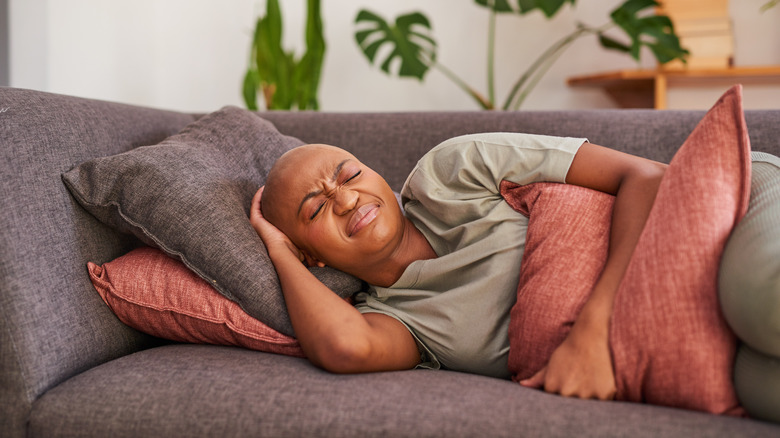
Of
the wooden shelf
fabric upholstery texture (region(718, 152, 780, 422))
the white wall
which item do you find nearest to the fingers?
fabric upholstery texture (region(718, 152, 780, 422))

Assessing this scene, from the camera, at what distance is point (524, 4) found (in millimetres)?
2451

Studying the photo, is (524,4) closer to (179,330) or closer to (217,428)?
(179,330)

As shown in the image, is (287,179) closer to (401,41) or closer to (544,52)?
(401,41)

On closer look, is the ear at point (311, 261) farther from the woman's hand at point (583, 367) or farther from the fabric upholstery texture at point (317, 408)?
the woman's hand at point (583, 367)

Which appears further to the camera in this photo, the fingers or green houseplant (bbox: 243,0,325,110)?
green houseplant (bbox: 243,0,325,110)

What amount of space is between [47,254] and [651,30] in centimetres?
215

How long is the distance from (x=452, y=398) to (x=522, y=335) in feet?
0.60

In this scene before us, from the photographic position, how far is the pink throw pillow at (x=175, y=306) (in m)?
1.17

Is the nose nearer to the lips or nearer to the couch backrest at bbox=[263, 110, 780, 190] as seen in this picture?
the lips

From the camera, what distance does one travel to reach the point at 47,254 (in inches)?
43.9

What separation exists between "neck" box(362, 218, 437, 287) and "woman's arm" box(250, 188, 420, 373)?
0.09 meters

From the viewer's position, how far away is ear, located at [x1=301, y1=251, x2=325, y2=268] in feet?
4.15

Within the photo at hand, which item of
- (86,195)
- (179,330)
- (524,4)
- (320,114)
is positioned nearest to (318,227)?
(179,330)

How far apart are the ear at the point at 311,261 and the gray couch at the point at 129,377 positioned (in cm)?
20
